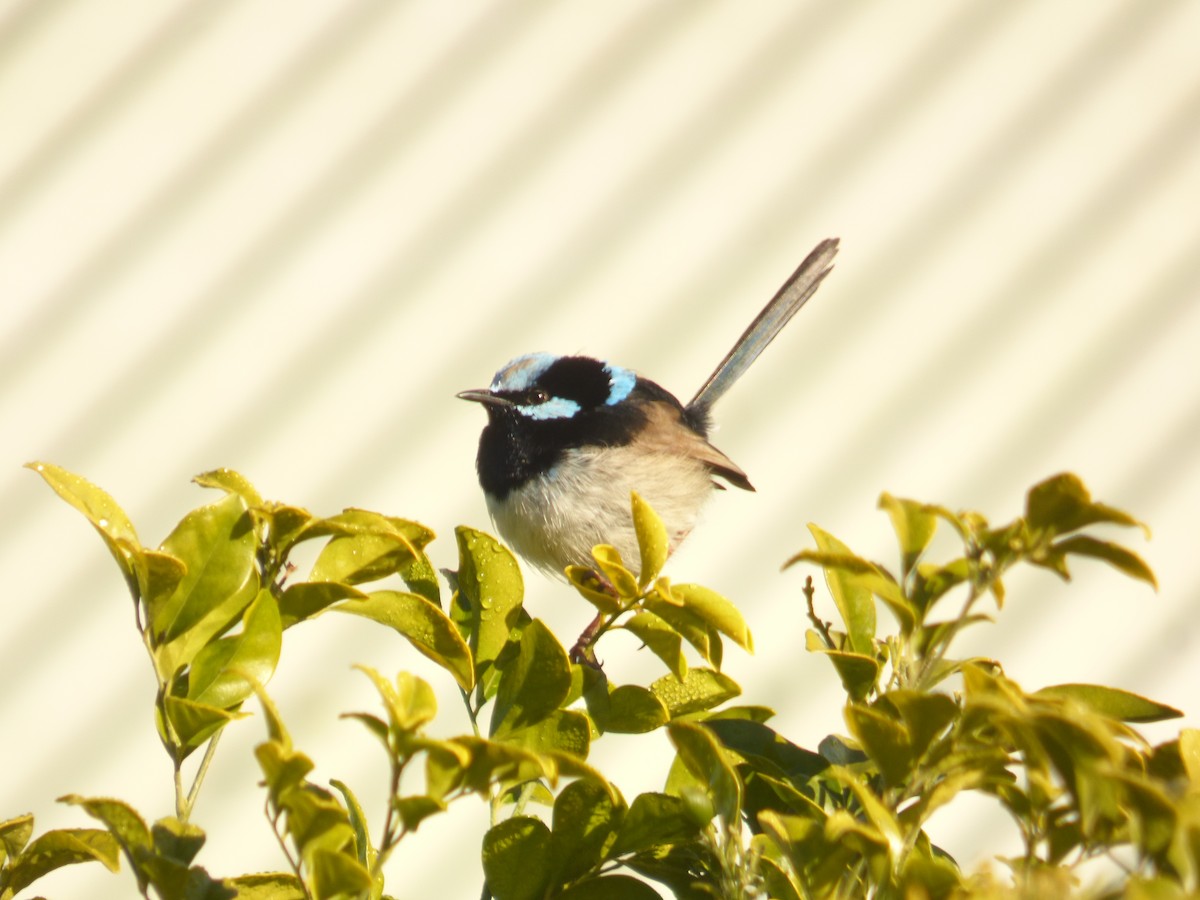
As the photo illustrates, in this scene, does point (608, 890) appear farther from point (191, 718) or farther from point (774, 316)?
point (774, 316)

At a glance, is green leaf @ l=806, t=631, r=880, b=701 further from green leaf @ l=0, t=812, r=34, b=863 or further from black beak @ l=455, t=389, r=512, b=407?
black beak @ l=455, t=389, r=512, b=407

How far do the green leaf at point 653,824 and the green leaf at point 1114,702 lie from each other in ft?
1.05

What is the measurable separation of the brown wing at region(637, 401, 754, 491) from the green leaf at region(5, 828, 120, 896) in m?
2.30

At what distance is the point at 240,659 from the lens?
0.97m

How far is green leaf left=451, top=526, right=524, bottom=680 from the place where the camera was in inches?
45.9

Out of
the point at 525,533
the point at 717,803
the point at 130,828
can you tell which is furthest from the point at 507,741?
the point at 525,533

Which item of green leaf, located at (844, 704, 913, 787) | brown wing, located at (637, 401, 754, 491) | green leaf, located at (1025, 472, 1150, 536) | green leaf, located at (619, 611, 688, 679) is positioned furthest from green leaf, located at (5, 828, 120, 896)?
brown wing, located at (637, 401, 754, 491)

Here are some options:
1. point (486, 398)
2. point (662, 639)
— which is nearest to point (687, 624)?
point (662, 639)

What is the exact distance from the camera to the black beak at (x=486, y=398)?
2963mm

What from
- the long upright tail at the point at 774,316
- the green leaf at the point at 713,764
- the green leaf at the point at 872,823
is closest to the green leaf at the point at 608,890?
the green leaf at the point at 713,764

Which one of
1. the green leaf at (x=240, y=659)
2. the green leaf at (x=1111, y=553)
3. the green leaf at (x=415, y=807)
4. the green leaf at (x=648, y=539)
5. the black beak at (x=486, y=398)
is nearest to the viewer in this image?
the green leaf at (x=415, y=807)

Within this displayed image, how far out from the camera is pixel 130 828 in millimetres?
877

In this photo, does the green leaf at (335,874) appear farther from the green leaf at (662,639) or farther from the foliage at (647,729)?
the green leaf at (662,639)

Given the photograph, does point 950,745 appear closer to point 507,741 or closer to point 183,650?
point 507,741
